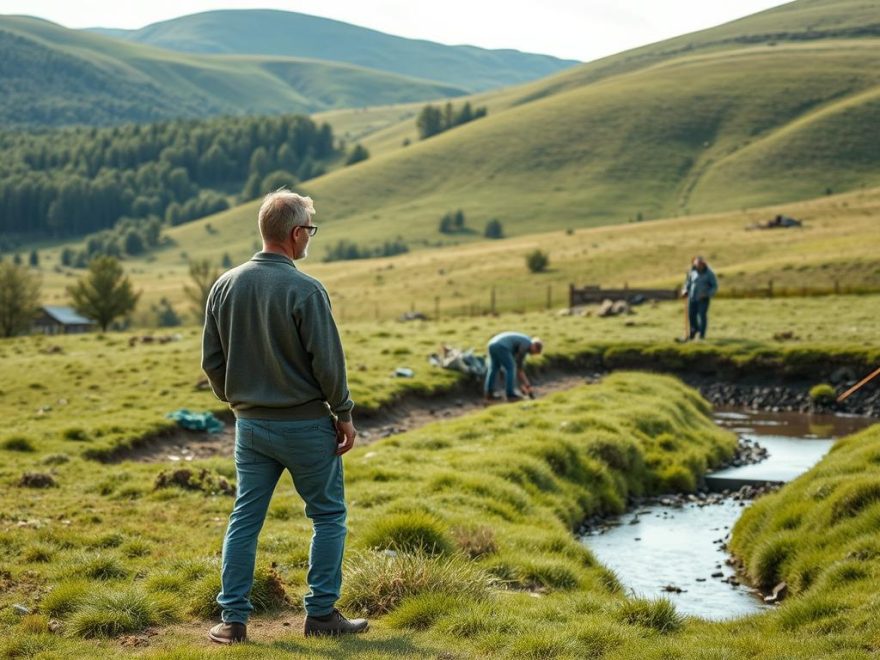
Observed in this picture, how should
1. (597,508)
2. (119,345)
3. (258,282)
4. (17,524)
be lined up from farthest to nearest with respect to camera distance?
(119,345) < (597,508) < (17,524) < (258,282)

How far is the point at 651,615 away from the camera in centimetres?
1012

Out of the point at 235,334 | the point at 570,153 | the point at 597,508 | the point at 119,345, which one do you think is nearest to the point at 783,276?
the point at 119,345

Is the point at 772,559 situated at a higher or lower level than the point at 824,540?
lower

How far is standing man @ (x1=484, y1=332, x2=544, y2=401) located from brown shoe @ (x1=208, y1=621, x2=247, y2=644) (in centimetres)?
1819

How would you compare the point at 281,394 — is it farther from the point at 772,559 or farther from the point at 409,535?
the point at 772,559

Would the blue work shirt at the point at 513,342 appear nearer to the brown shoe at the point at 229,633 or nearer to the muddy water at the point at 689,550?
the muddy water at the point at 689,550

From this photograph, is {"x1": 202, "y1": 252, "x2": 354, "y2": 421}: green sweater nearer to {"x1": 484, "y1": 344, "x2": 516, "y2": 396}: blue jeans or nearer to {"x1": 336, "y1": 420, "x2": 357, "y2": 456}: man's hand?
{"x1": 336, "y1": 420, "x2": 357, "y2": 456}: man's hand

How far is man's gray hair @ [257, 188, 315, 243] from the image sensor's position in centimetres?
830

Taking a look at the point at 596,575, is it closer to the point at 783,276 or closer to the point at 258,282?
the point at 258,282

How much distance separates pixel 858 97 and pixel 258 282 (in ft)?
648

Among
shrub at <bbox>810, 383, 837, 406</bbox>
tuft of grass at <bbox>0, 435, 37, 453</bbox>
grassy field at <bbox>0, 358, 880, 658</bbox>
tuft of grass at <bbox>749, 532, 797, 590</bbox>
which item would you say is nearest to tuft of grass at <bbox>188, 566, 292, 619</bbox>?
grassy field at <bbox>0, 358, 880, 658</bbox>

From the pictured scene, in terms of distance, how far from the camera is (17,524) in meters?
12.8

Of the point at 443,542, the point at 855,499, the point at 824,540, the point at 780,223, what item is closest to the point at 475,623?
the point at 443,542

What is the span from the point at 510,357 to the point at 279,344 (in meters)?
19.3
